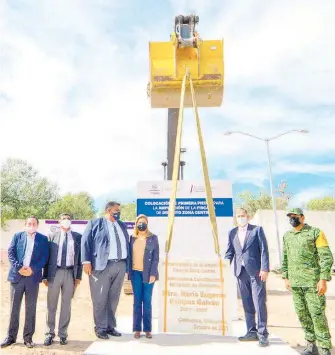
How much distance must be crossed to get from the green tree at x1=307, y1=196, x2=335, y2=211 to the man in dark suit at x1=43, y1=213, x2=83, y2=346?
194ft

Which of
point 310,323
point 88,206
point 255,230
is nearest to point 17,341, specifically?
point 255,230

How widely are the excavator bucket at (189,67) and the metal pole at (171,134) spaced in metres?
0.84

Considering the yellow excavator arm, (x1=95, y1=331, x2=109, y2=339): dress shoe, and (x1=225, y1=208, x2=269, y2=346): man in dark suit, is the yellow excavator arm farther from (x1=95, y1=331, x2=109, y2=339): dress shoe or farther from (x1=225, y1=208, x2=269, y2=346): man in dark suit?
(x1=95, y1=331, x2=109, y2=339): dress shoe

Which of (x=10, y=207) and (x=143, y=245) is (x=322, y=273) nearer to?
(x=143, y=245)

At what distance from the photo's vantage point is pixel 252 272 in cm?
434

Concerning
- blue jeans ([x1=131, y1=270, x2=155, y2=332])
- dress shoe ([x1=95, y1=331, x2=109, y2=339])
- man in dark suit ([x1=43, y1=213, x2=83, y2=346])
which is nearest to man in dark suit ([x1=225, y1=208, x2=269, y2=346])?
blue jeans ([x1=131, y1=270, x2=155, y2=332])

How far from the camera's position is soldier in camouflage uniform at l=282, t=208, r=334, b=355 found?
409 cm

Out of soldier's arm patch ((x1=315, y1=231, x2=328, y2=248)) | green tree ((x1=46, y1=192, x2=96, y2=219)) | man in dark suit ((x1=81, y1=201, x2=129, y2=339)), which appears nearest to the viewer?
soldier's arm patch ((x1=315, y1=231, x2=328, y2=248))

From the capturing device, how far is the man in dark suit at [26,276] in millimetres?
4430

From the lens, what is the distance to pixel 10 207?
30141 mm

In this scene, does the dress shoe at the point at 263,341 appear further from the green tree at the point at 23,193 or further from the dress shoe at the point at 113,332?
the green tree at the point at 23,193

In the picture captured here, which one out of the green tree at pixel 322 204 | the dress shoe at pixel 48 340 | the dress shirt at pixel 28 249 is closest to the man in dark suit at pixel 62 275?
the dress shoe at pixel 48 340

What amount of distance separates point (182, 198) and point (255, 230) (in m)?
2.06

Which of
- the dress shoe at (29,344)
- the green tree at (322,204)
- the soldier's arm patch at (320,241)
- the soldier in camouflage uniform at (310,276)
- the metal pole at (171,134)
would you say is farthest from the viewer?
the green tree at (322,204)
